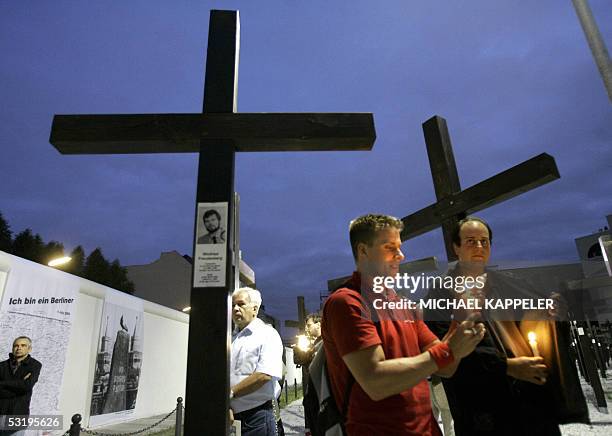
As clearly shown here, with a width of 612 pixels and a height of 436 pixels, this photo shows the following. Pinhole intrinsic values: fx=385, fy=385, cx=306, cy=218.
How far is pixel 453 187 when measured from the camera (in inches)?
159

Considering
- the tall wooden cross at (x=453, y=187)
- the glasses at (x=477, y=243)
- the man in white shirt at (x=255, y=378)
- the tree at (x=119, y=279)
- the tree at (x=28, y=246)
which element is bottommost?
the man in white shirt at (x=255, y=378)

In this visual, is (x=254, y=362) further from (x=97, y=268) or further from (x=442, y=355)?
(x=97, y=268)

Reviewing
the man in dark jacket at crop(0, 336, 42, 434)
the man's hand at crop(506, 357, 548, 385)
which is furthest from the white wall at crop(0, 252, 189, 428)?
the man's hand at crop(506, 357, 548, 385)

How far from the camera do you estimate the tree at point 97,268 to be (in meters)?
37.3

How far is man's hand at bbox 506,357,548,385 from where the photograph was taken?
5.61 feet

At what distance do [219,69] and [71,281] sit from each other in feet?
20.7

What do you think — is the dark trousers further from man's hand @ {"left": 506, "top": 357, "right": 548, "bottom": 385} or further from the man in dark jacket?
the man in dark jacket

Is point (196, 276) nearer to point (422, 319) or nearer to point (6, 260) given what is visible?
point (422, 319)

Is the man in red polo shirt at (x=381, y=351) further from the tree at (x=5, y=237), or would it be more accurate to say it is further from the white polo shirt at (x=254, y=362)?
the tree at (x=5, y=237)

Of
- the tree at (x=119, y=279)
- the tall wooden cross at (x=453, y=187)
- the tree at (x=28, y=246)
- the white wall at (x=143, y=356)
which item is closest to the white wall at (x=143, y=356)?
the white wall at (x=143, y=356)

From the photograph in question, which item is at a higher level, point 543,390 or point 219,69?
point 219,69

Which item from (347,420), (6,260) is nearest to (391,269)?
(347,420)

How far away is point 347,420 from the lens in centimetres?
160

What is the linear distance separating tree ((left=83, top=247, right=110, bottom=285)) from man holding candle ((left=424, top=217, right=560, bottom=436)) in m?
40.6
